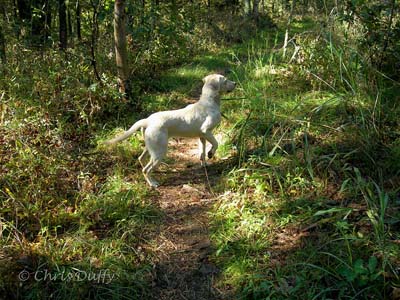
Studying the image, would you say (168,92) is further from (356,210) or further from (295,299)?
(295,299)

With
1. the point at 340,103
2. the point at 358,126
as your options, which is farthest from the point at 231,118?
the point at 358,126

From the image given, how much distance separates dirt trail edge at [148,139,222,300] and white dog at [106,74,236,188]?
0.26 metres

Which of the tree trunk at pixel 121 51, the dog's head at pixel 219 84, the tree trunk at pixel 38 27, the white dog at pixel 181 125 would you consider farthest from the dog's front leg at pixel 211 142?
the tree trunk at pixel 38 27

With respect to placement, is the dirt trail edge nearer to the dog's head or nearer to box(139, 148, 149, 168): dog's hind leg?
box(139, 148, 149, 168): dog's hind leg

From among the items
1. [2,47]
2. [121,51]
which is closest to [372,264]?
[121,51]

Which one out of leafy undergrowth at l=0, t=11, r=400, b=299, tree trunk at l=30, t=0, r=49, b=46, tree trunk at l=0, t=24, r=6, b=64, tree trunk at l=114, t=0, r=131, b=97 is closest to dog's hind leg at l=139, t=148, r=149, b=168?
leafy undergrowth at l=0, t=11, r=400, b=299

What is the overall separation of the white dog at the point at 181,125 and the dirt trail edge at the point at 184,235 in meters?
0.26

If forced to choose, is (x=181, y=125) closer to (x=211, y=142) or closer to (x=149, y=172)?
(x=211, y=142)

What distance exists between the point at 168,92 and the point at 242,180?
141 inches

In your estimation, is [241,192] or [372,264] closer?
[372,264]

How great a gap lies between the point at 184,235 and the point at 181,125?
1.34 metres

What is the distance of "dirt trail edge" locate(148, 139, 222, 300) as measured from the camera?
130 inches

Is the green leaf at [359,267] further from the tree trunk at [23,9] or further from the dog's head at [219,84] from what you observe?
the tree trunk at [23,9]

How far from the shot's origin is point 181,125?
4.61 m
